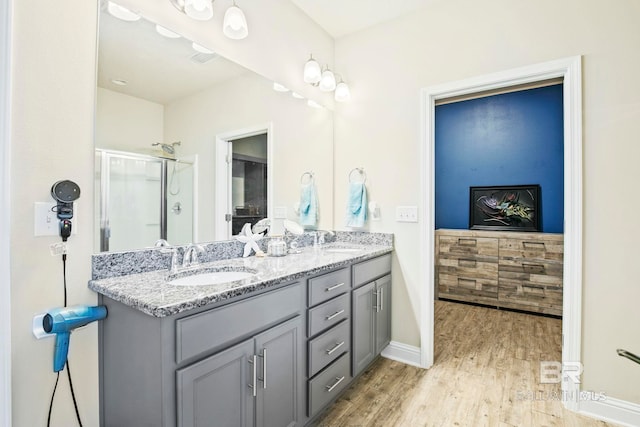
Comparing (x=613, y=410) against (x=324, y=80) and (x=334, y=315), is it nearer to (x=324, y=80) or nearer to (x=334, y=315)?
(x=334, y=315)

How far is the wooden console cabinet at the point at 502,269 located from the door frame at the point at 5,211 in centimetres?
379

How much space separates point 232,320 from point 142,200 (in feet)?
2.52

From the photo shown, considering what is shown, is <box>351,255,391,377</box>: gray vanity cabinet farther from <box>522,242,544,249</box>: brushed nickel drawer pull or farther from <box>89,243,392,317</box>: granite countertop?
<box>522,242,544,249</box>: brushed nickel drawer pull

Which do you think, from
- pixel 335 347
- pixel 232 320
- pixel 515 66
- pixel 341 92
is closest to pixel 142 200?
pixel 232 320

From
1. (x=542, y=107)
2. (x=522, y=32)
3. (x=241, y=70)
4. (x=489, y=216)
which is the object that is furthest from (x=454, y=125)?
(x=241, y=70)

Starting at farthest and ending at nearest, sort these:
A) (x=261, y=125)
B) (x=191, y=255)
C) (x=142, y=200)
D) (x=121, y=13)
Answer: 1. (x=261, y=125)
2. (x=191, y=255)
3. (x=142, y=200)
4. (x=121, y=13)

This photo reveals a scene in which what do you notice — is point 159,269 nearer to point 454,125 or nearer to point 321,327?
point 321,327

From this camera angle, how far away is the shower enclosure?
134 centimetres

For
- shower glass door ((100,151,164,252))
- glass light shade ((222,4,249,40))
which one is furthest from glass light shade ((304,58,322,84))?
shower glass door ((100,151,164,252))

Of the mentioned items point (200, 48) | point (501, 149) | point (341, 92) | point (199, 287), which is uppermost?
point (341, 92)

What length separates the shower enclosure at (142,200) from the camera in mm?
1345

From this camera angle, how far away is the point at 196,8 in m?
→ 1.55

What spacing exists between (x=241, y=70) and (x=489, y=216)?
11.1 feet

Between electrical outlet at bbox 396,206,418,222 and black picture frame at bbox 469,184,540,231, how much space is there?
81.4 inches
